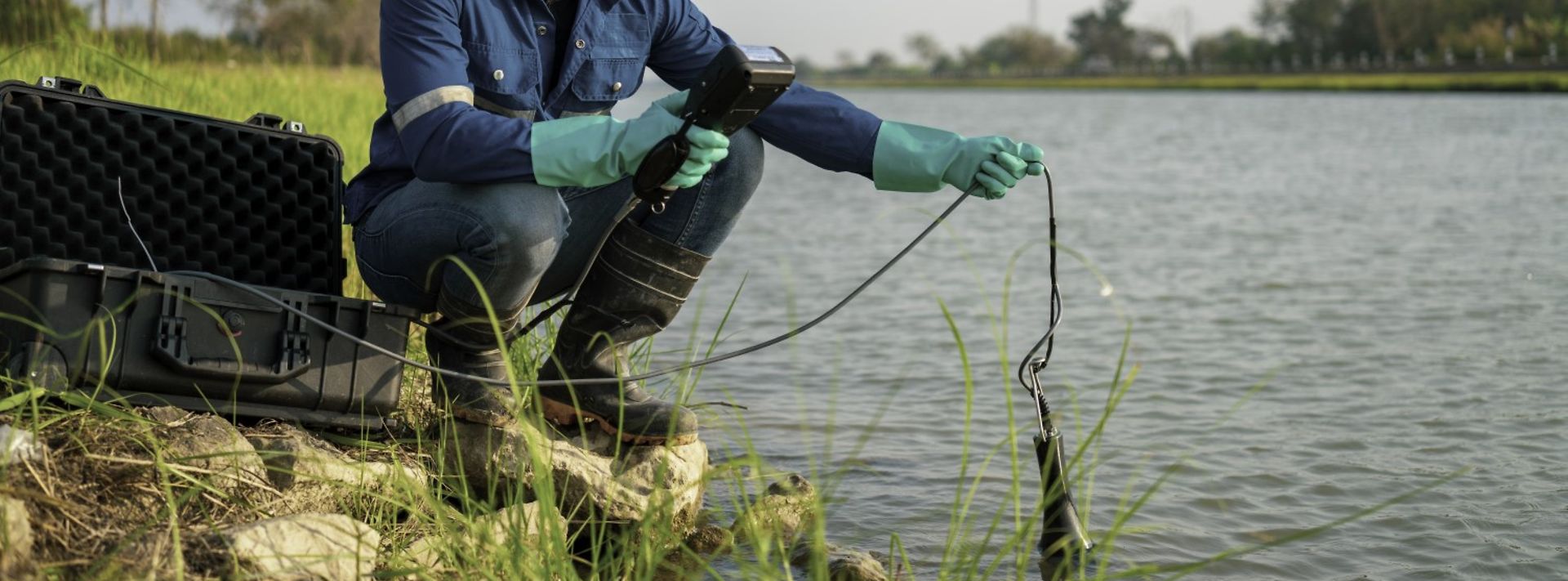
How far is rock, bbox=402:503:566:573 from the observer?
7.02 feet

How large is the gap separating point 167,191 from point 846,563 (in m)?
1.47

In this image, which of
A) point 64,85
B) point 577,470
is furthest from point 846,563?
point 64,85

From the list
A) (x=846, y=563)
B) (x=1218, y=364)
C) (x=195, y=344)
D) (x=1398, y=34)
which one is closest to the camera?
(x=195, y=344)

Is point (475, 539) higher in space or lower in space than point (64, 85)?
lower

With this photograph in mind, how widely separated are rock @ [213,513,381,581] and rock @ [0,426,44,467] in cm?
30

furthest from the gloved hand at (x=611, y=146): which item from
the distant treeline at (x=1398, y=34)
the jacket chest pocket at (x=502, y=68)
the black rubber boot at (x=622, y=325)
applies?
the distant treeline at (x=1398, y=34)

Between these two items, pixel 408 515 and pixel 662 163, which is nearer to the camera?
pixel 662 163

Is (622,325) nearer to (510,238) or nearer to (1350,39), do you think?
(510,238)

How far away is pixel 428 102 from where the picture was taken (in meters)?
2.63

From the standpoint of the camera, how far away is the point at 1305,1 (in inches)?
3081

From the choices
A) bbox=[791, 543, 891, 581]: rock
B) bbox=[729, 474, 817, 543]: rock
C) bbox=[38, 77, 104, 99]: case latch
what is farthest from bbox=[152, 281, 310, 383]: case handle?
bbox=[791, 543, 891, 581]: rock

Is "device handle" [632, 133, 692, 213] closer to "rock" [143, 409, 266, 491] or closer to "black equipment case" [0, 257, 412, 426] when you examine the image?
"black equipment case" [0, 257, 412, 426]

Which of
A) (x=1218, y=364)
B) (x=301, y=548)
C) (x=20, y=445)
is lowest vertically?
(x=1218, y=364)

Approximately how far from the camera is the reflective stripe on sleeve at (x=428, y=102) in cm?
263
